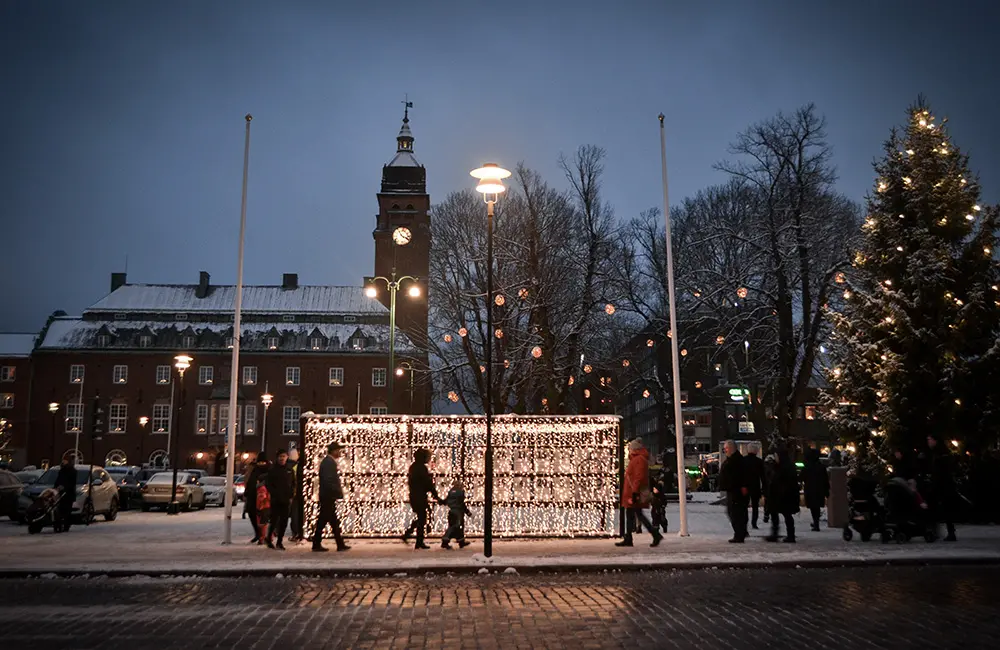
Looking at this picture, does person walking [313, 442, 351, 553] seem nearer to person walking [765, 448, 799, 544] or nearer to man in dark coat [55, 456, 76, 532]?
person walking [765, 448, 799, 544]

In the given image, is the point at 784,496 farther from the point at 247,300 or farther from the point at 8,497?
the point at 247,300

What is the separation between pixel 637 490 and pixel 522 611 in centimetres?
802

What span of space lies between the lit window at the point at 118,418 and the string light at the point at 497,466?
77.4 m

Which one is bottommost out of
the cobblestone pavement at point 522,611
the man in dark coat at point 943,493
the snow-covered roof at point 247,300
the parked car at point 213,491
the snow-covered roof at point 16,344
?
the cobblestone pavement at point 522,611

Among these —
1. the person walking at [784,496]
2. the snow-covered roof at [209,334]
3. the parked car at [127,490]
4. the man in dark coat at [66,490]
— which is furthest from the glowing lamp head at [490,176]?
the snow-covered roof at [209,334]

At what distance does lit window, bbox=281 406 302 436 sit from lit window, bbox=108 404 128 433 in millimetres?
15249

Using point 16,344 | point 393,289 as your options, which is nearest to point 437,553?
point 393,289

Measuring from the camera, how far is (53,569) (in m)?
13.8

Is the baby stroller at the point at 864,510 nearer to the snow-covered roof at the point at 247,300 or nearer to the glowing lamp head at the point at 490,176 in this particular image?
the glowing lamp head at the point at 490,176

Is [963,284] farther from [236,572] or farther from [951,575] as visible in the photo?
[236,572]

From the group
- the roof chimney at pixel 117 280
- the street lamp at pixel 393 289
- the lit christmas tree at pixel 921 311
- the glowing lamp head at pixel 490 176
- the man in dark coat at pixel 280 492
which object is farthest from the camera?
the roof chimney at pixel 117 280

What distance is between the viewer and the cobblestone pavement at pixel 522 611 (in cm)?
852

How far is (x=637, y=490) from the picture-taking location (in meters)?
17.9

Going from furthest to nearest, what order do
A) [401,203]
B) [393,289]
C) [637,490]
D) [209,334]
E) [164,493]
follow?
[209,334], [401,203], [164,493], [393,289], [637,490]
